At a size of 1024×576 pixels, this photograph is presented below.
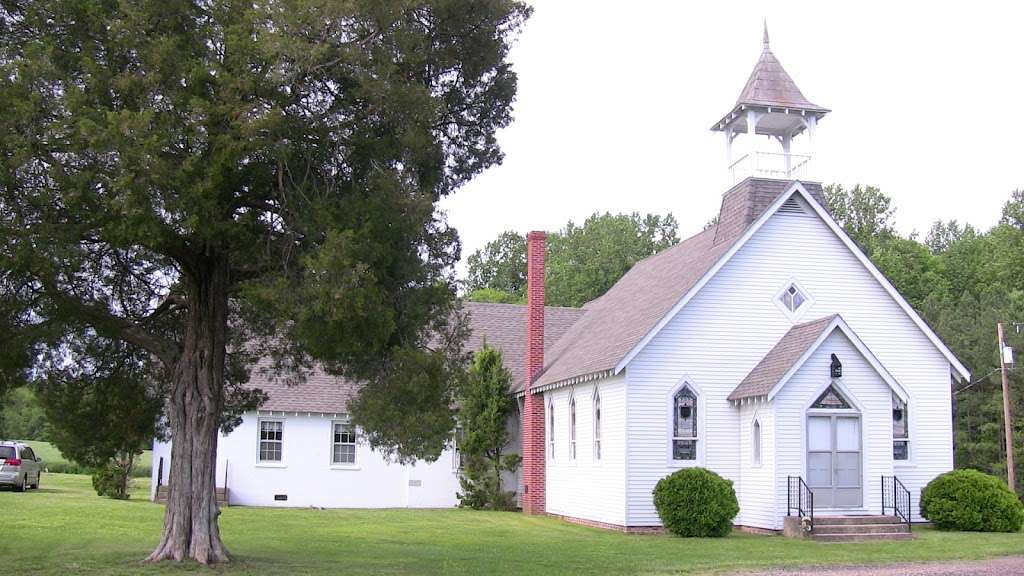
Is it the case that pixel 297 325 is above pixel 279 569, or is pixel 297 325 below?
above

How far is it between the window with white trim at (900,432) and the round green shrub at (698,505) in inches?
205

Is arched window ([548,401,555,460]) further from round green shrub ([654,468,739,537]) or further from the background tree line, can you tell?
the background tree line

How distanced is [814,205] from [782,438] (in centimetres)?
620

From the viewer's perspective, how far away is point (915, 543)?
21.3 m

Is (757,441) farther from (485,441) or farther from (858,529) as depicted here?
(485,441)

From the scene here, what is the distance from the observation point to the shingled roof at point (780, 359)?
78.5 ft

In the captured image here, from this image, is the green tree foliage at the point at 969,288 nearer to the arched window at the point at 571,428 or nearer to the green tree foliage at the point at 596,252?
the green tree foliage at the point at 596,252

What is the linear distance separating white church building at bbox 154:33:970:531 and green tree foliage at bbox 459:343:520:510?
165cm

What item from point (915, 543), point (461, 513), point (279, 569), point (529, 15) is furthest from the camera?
point (461, 513)

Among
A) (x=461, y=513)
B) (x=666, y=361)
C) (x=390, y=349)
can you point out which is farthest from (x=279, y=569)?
(x=461, y=513)

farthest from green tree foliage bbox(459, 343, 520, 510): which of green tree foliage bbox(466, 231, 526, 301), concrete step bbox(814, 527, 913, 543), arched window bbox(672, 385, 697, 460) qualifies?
green tree foliage bbox(466, 231, 526, 301)

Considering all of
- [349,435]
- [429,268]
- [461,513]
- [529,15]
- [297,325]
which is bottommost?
[461,513]

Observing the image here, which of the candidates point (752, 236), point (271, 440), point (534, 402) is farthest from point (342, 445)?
point (752, 236)

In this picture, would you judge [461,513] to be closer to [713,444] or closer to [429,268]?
[713,444]
